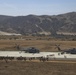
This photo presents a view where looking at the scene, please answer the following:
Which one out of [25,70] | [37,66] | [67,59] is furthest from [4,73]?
[67,59]

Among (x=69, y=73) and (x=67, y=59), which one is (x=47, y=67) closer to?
(x=69, y=73)

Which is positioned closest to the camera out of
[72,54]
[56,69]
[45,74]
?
[45,74]

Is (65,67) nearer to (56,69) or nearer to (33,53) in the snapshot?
(56,69)

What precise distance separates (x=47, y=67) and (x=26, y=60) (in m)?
6.34

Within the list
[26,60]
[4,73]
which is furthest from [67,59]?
[4,73]

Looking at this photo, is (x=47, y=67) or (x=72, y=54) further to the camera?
(x=72, y=54)

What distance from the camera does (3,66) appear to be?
121ft

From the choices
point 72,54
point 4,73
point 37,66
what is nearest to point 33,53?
point 72,54

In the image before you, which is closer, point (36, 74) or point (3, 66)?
point (36, 74)

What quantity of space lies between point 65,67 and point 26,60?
767 centimetres

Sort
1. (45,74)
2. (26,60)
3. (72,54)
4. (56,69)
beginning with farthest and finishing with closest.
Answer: (72,54), (26,60), (56,69), (45,74)


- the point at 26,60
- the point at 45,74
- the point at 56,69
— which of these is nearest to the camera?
the point at 45,74

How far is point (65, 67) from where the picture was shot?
1414 inches

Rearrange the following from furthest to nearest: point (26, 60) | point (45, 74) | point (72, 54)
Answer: point (72, 54)
point (26, 60)
point (45, 74)
